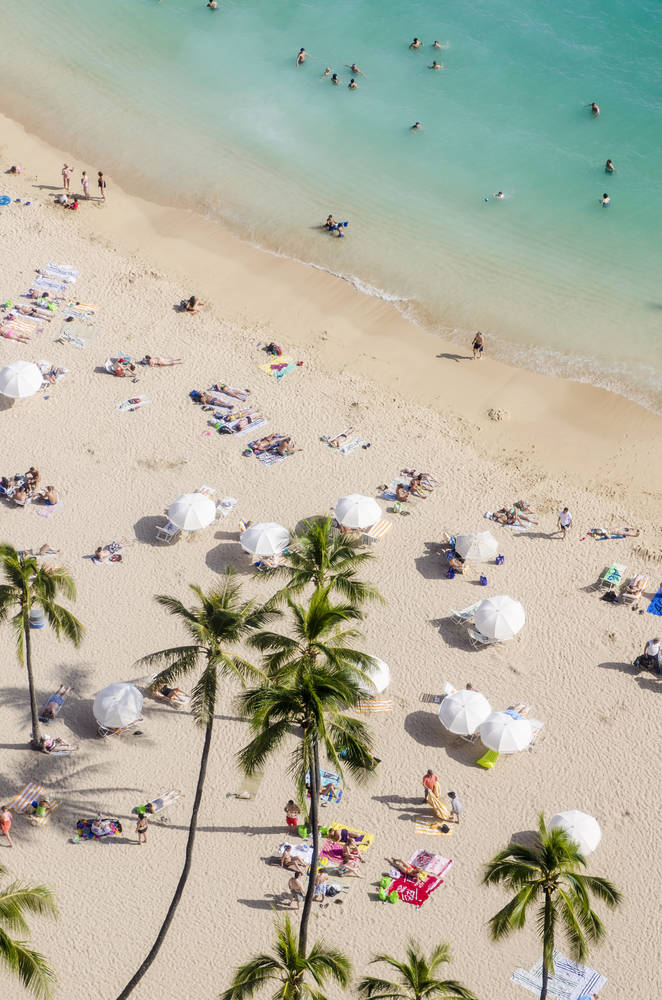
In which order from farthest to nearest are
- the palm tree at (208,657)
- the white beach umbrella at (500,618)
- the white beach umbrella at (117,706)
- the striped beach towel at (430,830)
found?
the white beach umbrella at (500,618) < the white beach umbrella at (117,706) < the striped beach towel at (430,830) < the palm tree at (208,657)

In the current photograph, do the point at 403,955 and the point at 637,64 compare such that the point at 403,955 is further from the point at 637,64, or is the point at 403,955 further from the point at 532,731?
the point at 637,64

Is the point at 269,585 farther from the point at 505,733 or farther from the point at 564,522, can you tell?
the point at 564,522

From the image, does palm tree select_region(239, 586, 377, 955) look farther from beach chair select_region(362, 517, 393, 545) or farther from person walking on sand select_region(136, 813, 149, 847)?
beach chair select_region(362, 517, 393, 545)

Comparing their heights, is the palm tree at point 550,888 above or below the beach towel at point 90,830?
above

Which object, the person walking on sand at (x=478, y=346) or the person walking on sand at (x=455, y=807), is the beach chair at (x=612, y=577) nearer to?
the person walking on sand at (x=455, y=807)

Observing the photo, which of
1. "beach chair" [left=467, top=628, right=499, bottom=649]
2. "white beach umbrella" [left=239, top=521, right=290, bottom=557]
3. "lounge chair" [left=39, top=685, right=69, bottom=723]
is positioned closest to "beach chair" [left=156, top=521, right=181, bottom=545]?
"white beach umbrella" [left=239, top=521, right=290, bottom=557]

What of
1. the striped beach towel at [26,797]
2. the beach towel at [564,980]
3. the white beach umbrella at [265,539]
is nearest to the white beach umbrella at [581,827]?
the beach towel at [564,980]

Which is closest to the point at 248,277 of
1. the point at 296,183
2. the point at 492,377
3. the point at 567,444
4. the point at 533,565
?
the point at 296,183
